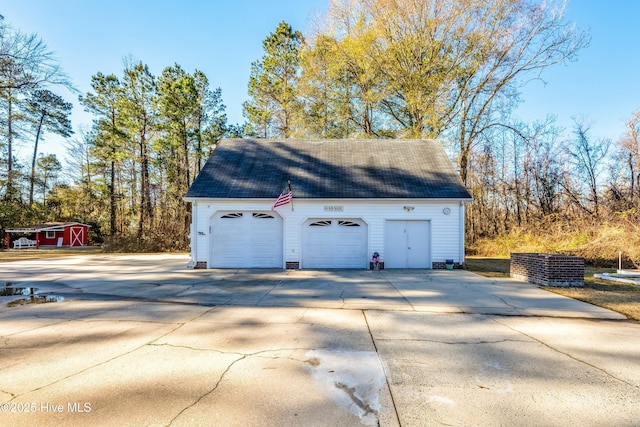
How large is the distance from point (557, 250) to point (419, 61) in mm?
13100

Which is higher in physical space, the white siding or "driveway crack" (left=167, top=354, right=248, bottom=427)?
the white siding

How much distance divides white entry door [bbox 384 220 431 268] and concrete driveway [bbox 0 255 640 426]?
17.5ft

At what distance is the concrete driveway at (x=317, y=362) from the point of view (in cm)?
255

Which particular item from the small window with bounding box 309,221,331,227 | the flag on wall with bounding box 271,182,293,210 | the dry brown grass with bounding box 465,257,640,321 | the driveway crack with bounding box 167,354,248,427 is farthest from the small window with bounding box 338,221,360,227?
the driveway crack with bounding box 167,354,248,427

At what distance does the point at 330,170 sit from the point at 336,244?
3689mm

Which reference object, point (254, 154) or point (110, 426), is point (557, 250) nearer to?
point (254, 154)

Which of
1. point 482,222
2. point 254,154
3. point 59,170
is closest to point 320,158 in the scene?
point 254,154

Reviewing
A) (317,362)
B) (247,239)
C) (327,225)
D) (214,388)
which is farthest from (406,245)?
(214,388)

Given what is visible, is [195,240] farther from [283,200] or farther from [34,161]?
[34,161]

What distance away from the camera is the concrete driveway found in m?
2.55

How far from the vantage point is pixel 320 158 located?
Result: 15000 mm

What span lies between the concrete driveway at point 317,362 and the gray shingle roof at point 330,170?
6026 mm

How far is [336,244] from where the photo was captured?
12359 millimetres

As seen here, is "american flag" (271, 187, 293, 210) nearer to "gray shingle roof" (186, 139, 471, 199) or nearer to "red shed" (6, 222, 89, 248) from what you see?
"gray shingle roof" (186, 139, 471, 199)
